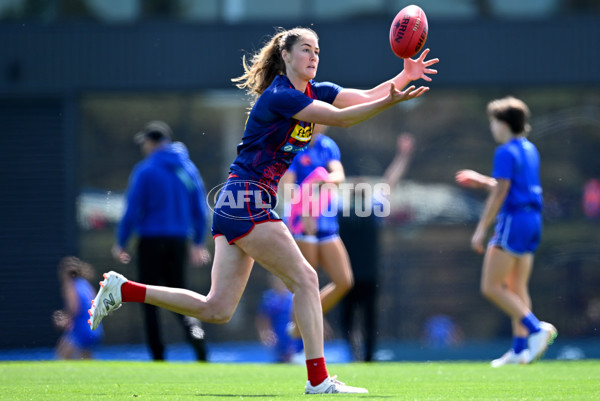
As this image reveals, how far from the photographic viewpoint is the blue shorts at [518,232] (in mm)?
8625

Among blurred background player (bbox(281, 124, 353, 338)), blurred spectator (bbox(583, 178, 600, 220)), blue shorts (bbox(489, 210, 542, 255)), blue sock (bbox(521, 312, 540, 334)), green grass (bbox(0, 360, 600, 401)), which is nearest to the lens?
A: green grass (bbox(0, 360, 600, 401))

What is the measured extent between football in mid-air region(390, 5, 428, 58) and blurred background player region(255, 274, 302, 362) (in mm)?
6654

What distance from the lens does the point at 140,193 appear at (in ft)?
32.9

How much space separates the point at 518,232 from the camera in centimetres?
864

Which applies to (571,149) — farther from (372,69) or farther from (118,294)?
(118,294)

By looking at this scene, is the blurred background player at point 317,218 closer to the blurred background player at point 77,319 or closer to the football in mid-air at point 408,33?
the football in mid-air at point 408,33

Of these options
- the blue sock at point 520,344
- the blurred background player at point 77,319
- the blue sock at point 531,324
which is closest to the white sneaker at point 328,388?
the blue sock at point 531,324

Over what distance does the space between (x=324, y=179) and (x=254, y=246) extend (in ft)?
10.1

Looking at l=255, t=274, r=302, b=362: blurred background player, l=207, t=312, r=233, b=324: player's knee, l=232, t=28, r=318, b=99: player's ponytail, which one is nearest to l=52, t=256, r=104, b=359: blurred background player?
l=255, t=274, r=302, b=362: blurred background player

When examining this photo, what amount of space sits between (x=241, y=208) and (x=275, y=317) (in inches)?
325

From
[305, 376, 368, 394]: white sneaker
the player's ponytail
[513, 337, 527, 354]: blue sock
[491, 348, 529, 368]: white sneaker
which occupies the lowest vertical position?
[491, 348, 529, 368]: white sneaker

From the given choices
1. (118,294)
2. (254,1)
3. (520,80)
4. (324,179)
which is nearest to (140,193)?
(324,179)

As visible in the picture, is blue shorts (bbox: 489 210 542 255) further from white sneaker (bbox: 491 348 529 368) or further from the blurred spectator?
the blurred spectator

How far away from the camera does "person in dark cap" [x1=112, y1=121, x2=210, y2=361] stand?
32.4 feet
